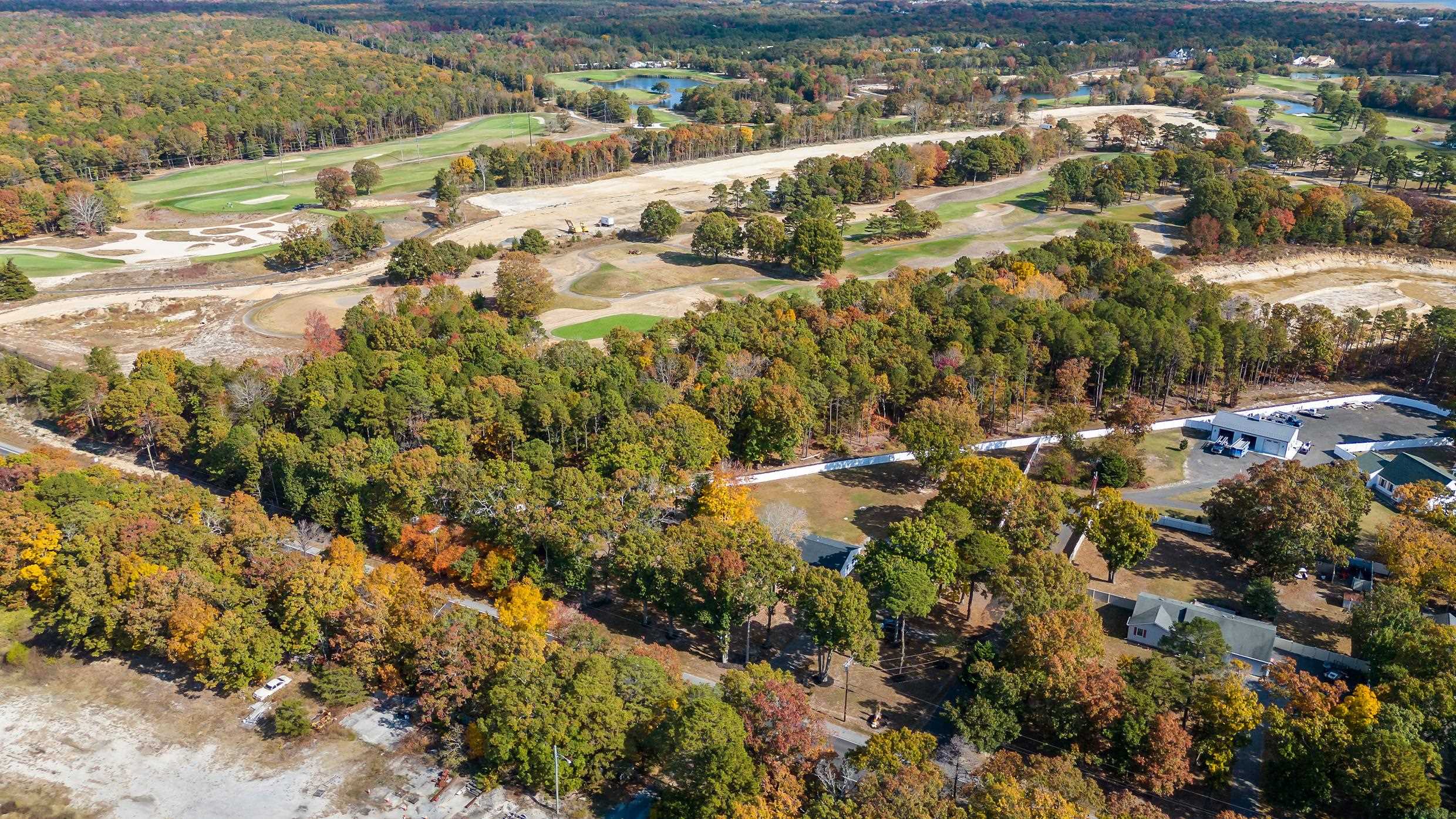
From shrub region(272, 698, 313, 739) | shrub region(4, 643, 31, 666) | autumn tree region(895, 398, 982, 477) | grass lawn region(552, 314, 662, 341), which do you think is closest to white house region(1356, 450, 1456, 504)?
autumn tree region(895, 398, 982, 477)

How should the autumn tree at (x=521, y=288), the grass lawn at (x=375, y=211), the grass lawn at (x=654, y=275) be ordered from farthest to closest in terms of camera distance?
the grass lawn at (x=375, y=211) < the grass lawn at (x=654, y=275) < the autumn tree at (x=521, y=288)

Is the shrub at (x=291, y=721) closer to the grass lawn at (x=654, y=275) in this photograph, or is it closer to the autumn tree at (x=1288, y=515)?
the autumn tree at (x=1288, y=515)

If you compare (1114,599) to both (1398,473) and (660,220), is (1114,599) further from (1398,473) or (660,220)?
(660,220)

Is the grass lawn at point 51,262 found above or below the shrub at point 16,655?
above

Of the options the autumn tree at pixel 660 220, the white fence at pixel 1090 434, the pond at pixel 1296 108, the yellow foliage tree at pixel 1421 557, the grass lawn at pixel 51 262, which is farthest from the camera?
the pond at pixel 1296 108

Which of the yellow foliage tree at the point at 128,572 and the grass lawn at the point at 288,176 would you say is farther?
the grass lawn at the point at 288,176

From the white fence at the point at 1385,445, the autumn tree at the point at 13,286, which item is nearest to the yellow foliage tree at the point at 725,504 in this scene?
the white fence at the point at 1385,445
